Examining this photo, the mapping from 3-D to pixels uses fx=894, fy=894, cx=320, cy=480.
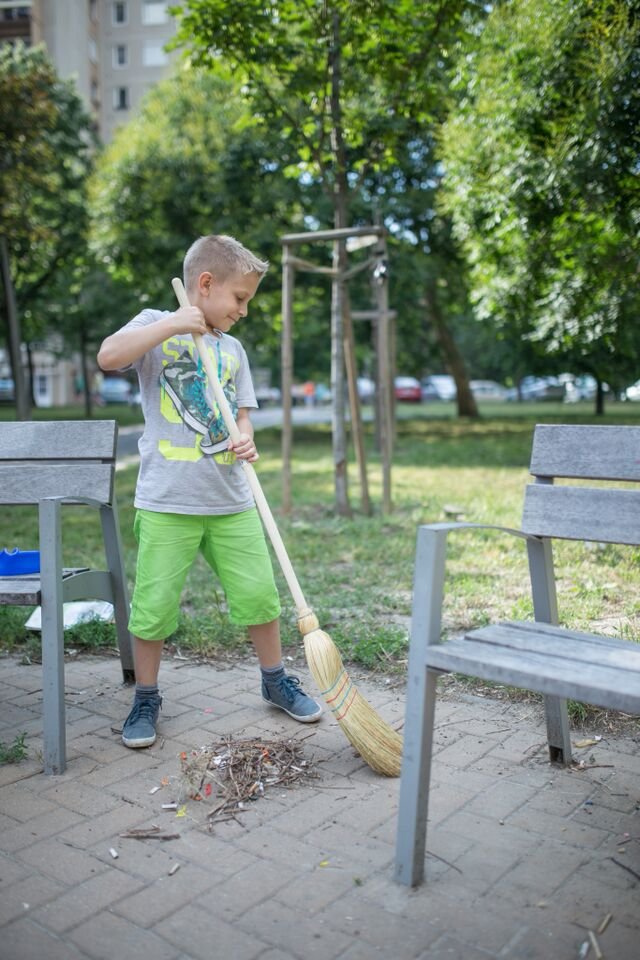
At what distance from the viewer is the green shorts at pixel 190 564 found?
3.06 m

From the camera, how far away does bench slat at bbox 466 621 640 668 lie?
6.95 ft

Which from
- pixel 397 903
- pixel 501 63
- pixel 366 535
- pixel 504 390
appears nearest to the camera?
pixel 397 903

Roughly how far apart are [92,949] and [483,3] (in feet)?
24.7

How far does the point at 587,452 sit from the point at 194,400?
52.0 inches

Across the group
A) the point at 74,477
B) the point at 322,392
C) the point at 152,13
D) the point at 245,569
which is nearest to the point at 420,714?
the point at 245,569

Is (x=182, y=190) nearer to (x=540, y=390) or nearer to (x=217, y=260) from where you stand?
(x=217, y=260)

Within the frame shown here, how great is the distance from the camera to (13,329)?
16.2 metres

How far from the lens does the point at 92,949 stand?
6.37 feet

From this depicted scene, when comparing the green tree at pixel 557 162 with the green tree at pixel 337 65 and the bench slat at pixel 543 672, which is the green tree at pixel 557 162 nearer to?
the green tree at pixel 337 65

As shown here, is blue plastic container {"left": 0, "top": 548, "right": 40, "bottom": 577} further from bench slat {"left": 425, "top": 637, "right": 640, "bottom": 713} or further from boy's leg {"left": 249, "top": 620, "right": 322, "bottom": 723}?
bench slat {"left": 425, "top": 637, "right": 640, "bottom": 713}

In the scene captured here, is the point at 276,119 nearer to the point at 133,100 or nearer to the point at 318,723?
the point at 318,723

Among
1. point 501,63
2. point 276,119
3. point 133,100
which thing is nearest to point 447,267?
point 501,63

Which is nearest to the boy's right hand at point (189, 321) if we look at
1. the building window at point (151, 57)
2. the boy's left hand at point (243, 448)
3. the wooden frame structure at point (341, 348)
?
the boy's left hand at point (243, 448)

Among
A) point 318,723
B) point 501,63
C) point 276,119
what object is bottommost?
point 318,723
